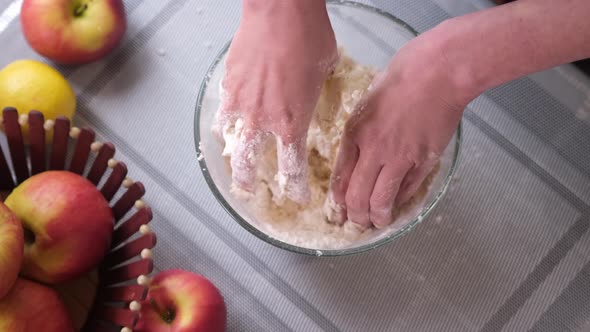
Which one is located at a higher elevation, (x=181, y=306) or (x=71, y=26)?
(x=71, y=26)

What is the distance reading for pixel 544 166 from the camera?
33.0 inches

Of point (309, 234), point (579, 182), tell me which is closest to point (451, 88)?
point (309, 234)

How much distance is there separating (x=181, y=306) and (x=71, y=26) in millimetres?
390

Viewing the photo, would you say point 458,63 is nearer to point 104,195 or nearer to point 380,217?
point 380,217

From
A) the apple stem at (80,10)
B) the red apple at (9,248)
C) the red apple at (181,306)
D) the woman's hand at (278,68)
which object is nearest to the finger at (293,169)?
the woman's hand at (278,68)

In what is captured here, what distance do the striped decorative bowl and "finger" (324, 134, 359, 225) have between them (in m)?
0.20

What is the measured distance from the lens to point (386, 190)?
2.13 feet

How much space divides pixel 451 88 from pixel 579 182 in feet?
1.12

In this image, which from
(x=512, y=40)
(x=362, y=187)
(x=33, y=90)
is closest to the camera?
(x=512, y=40)

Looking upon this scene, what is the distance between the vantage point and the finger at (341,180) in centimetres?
67

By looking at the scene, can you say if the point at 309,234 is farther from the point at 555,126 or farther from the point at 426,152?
the point at 555,126

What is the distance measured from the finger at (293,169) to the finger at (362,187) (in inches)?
1.9

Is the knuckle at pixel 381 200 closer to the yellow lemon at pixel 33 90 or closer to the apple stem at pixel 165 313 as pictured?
the apple stem at pixel 165 313

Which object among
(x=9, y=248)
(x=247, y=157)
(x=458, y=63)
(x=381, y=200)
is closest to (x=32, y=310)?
(x=9, y=248)
